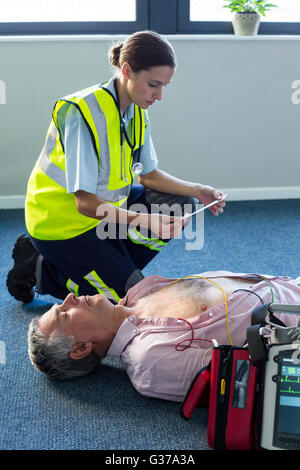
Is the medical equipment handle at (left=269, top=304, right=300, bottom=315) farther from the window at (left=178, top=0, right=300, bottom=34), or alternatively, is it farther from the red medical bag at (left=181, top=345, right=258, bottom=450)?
the window at (left=178, top=0, right=300, bottom=34)

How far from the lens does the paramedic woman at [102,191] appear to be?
74.6 inches

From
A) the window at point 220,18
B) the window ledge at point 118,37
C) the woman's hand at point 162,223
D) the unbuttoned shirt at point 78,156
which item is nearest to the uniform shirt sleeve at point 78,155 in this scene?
the unbuttoned shirt at point 78,156

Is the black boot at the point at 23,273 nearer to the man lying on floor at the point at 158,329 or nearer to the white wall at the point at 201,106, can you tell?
the man lying on floor at the point at 158,329

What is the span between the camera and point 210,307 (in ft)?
5.37

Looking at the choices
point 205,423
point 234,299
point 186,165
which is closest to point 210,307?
point 234,299

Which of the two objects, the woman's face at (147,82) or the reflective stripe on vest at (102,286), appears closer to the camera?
the woman's face at (147,82)

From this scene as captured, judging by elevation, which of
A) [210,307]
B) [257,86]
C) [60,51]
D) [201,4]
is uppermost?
[201,4]

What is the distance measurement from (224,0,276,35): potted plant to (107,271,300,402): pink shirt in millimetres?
2137

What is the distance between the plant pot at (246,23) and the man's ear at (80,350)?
238 centimetres

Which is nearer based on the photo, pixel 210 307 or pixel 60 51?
pixel 210 307

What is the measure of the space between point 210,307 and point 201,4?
2.40 meters

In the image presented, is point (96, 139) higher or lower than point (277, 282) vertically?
higher

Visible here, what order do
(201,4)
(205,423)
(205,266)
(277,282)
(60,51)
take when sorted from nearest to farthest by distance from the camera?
(205,423) < (277,282) < (205,266) < (60,51) < (201,4)

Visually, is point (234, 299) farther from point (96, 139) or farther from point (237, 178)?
point (237, 178)
